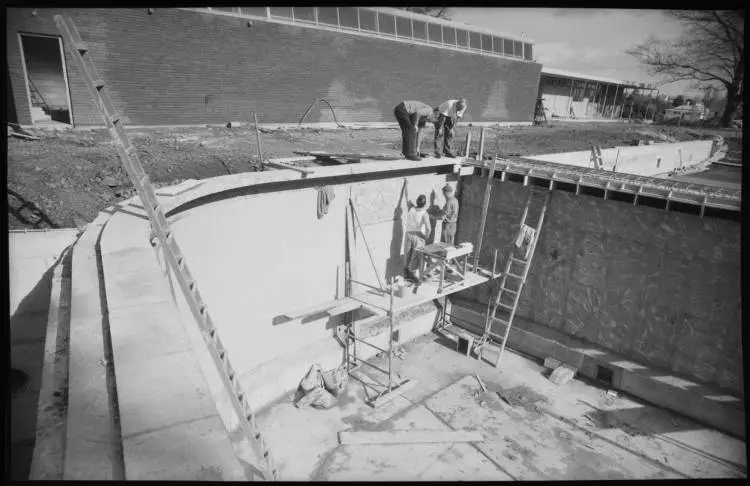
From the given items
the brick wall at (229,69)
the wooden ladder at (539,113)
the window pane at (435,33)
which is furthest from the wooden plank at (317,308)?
the wooden ladder at (539,113)

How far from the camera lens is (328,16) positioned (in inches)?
674

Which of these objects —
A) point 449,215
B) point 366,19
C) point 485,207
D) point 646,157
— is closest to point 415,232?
point 449,215

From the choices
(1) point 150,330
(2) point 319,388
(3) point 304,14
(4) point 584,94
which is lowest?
(2) point 319,388

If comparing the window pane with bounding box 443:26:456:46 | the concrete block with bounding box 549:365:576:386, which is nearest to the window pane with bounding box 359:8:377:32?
the window pane with bounding box 443:26:456:46

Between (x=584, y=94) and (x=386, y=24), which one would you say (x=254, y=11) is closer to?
(x=386, y=24)

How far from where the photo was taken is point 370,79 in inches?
750

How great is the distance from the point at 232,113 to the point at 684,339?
14.8 m

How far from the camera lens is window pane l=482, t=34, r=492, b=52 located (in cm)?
2455

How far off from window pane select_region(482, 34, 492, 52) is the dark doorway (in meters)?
20.5

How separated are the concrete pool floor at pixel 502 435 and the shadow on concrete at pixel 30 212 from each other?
193 inches

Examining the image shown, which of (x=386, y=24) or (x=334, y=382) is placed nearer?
(x=334, y=382)

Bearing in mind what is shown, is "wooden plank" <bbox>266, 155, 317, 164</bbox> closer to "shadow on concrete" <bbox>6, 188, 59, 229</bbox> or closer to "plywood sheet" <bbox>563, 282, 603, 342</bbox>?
"shadow on concrete" <bbox>6, 188, 59, 229</bbox>

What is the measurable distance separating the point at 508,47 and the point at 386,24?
1072cm

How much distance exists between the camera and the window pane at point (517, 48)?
26.7 m
